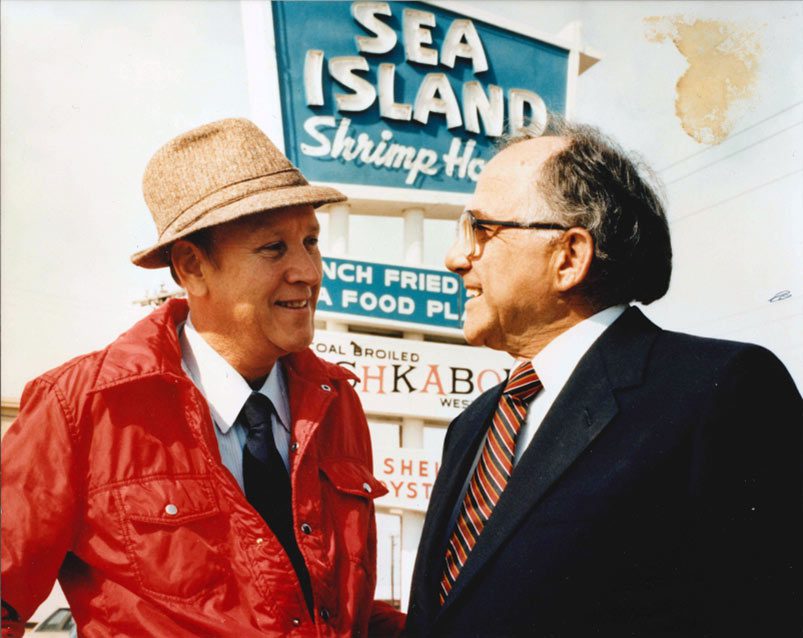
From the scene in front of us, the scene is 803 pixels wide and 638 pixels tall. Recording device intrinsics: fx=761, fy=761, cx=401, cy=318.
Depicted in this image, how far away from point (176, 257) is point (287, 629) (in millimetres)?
1026

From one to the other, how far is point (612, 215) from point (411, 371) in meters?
3.15

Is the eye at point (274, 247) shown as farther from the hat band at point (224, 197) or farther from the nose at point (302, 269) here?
the hat band at point (224, 197)

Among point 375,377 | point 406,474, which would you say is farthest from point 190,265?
point 406,474

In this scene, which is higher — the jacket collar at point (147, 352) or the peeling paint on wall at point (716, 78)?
the peeling paint on wall at point (716, 78)

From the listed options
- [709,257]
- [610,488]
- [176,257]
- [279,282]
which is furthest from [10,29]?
[709,257]

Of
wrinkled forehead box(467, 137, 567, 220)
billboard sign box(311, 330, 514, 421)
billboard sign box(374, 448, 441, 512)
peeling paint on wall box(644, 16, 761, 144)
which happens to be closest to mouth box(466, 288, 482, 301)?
wrinkled forehead box(467, 137, 567, 220)

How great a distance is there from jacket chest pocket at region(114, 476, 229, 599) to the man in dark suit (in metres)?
0.53

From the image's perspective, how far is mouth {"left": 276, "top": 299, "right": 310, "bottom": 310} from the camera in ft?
6.95

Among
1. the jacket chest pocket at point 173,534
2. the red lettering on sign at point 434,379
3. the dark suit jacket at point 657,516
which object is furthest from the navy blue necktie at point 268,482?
the red lettering on sign at point 434,379

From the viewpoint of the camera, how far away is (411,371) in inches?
198

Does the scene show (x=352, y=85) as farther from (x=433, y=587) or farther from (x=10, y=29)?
(x=433, y=587)

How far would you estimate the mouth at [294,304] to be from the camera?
212cm

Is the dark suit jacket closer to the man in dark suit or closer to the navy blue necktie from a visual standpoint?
the man in dark suit

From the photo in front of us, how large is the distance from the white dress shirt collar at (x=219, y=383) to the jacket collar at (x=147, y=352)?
75 millimetres
